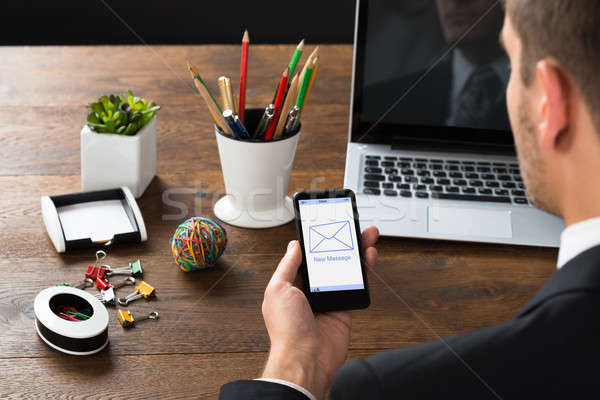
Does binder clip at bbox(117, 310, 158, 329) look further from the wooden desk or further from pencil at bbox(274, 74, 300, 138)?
pencil at bbox(274, 74, 300, 138)

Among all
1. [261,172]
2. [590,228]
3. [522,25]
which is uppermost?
[522,25]

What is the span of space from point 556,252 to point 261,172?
450 millimetres

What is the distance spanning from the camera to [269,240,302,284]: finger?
0.83 m

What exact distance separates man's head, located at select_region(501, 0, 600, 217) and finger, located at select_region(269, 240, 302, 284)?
325 mm

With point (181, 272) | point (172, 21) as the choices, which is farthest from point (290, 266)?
point (172, 21)

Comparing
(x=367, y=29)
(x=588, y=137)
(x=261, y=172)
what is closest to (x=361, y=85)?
(x=367, y=29)

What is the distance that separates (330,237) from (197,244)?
0.18m

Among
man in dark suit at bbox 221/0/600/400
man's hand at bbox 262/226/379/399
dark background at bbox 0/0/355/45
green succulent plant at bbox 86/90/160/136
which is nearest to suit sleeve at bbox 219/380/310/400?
man's hand at bbox 262/226/379/399

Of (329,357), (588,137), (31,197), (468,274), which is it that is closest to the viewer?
(588,137)

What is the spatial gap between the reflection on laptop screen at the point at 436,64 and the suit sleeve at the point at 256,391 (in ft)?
1.93

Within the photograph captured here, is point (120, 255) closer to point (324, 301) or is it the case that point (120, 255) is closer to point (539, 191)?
point (324, 301)

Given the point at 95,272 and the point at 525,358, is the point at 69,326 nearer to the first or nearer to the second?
the point at 95,272

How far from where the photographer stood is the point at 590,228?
1.78 ft

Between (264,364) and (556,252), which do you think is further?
(556,252)
